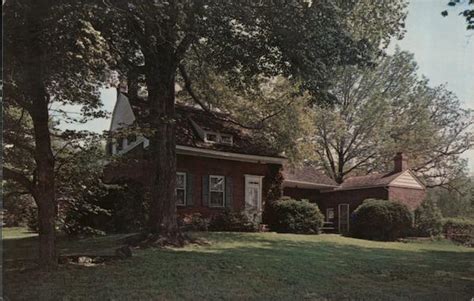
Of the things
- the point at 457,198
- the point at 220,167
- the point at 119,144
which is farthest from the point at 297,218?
the point at 119,144

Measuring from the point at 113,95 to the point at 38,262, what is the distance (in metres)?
2.29

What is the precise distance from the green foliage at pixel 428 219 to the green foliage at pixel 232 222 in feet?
10.3

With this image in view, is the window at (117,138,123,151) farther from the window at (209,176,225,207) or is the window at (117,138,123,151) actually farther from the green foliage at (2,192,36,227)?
the window at (209,176,225,207)

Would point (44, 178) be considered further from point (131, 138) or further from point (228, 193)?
point (228, 193)

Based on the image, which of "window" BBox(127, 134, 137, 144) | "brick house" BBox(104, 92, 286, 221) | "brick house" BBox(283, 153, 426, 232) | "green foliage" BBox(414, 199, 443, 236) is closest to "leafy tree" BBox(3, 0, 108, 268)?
"window" BBox(127, 134, 137, 144)

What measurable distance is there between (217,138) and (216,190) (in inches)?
49.2

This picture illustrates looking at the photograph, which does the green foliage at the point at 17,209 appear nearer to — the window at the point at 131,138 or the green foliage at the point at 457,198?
the window at the point at 131,138

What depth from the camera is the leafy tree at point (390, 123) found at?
28.0ft

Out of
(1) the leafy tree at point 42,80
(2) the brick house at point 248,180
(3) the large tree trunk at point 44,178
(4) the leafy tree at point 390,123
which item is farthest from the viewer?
(2) the brick house at point 248,180

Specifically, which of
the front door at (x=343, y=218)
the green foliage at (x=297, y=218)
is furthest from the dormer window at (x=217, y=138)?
the front door at (x=343, y=218)

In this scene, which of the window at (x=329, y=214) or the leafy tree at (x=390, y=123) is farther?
the window at (x=329, y=214)

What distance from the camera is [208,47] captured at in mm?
7344

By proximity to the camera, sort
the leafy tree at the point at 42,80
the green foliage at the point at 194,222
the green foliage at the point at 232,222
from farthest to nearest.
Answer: the green foliage at the point at 232,222 → the green foliage at the point at 194,222 → the leafy tree at the point at 42,80

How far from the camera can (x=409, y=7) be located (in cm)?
796
